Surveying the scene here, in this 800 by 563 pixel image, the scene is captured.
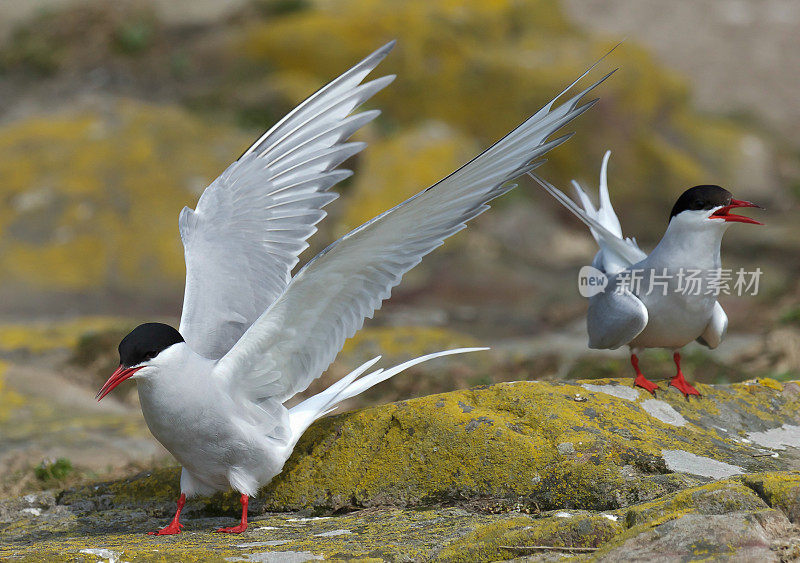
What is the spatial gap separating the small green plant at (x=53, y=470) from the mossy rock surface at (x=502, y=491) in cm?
93

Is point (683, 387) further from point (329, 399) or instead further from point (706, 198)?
point (329, 399)

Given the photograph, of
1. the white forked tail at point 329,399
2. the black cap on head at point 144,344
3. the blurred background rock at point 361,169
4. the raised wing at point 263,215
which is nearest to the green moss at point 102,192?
the blurred background rock at point 361,169

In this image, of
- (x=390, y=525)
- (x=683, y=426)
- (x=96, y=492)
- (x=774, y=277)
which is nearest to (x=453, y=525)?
(x=390, y=525)

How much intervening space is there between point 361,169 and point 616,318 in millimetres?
8854

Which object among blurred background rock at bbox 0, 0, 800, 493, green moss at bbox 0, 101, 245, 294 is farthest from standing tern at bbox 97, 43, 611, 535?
green moss at bbox 0, 101, 245, 294

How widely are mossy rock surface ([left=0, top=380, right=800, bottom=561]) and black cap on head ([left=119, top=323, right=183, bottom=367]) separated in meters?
0.71

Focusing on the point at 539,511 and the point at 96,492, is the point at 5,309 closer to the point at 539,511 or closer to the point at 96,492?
the point at 96,492

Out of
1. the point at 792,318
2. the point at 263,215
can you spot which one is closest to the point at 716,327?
the point at 263,215

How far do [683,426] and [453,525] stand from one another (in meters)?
1.19

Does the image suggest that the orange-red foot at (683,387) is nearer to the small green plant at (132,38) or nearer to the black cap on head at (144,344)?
the black cap on head at (144,344)

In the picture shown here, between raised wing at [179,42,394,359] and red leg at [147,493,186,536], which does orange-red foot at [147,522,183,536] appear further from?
raised wing at [179,42,394,359]

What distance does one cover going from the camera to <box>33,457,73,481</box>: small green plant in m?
5.12

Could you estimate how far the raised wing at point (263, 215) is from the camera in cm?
449

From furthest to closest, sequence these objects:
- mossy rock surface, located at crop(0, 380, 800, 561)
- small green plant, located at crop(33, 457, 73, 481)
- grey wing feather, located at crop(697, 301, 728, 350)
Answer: small green plant, located at crop(33, 457, 73, 481) < grey wing feather, located at crop(697, 301, 728, 350) < mossy rock surface, located at crop(0, 380, 800, 561)
